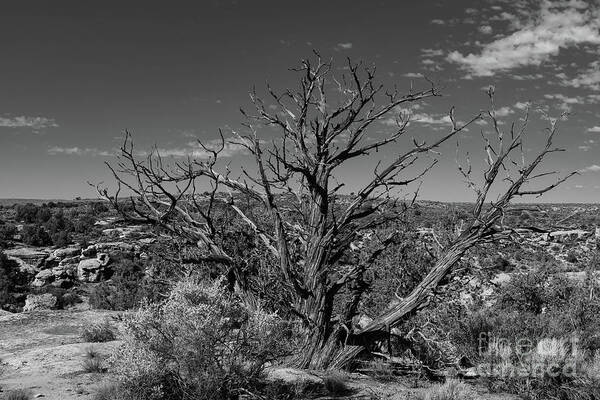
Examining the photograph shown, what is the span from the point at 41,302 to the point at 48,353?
514 inches

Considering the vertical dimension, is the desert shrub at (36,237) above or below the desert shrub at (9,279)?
above

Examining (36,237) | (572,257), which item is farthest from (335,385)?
(36,237)

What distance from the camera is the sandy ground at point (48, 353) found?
688cm

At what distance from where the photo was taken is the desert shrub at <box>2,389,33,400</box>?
20.2 ft

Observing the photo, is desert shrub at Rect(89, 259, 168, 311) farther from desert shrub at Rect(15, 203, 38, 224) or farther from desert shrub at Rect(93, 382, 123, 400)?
desert shrub at Rect(15, 203, 38, 224)

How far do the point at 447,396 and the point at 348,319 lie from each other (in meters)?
1.89

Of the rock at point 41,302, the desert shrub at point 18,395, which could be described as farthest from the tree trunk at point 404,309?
the rock at point 41,302

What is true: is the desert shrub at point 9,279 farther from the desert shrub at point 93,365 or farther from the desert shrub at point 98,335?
the desert shrub at point 93,365

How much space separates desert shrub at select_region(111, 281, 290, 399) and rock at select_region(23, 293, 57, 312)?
16257mm

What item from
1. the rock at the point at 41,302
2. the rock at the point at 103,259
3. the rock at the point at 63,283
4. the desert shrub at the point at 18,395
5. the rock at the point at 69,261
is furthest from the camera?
the rock at the point at 69,261

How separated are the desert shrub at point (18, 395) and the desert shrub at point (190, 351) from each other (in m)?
1.33

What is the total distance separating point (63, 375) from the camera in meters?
7.50

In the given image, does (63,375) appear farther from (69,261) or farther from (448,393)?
(69,261)

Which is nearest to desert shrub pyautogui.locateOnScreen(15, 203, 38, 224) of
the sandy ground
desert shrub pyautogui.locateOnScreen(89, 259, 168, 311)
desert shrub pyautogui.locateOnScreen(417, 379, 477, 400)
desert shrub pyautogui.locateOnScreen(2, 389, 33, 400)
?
desert shrub pyautogui.locateOnScreen(89, 259, 168, 311)
